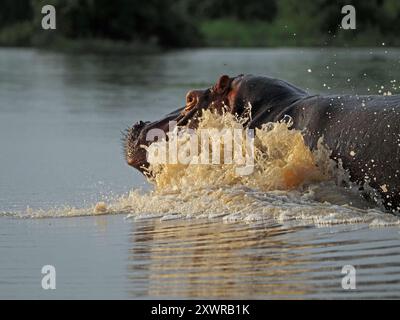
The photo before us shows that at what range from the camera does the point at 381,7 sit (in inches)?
1938

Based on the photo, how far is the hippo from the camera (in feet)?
26.0

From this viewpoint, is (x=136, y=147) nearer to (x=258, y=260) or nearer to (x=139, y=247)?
(x=139, y=247)

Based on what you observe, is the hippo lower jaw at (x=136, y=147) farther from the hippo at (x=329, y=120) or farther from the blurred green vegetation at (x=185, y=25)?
the blurred green vegetation at (x=185, y=25)

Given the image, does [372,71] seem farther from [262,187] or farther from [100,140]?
[262,187]

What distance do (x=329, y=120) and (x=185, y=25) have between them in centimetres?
4640

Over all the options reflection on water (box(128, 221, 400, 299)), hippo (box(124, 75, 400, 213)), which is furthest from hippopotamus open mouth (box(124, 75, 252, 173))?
reflection on water (box(128, 221, 400, 299))

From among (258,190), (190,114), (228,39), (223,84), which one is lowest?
(258,190)

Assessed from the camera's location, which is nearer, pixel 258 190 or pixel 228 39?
pixel 258 190

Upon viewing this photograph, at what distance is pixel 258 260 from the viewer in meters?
6.55

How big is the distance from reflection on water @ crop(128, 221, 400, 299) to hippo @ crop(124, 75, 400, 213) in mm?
720

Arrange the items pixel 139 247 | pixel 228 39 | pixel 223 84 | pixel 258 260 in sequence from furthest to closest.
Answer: pixel 228 39 < pixel 223 84 < pixel 139 247 < pixel 258 260

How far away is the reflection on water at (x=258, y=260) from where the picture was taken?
19.4ft

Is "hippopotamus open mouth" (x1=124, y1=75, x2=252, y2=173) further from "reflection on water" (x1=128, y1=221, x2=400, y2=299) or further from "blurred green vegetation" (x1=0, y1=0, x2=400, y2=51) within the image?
"blurred green vegetation" (x1=0, y1=0, x2=400, y2=51)

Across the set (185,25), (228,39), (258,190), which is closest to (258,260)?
(258,190)
